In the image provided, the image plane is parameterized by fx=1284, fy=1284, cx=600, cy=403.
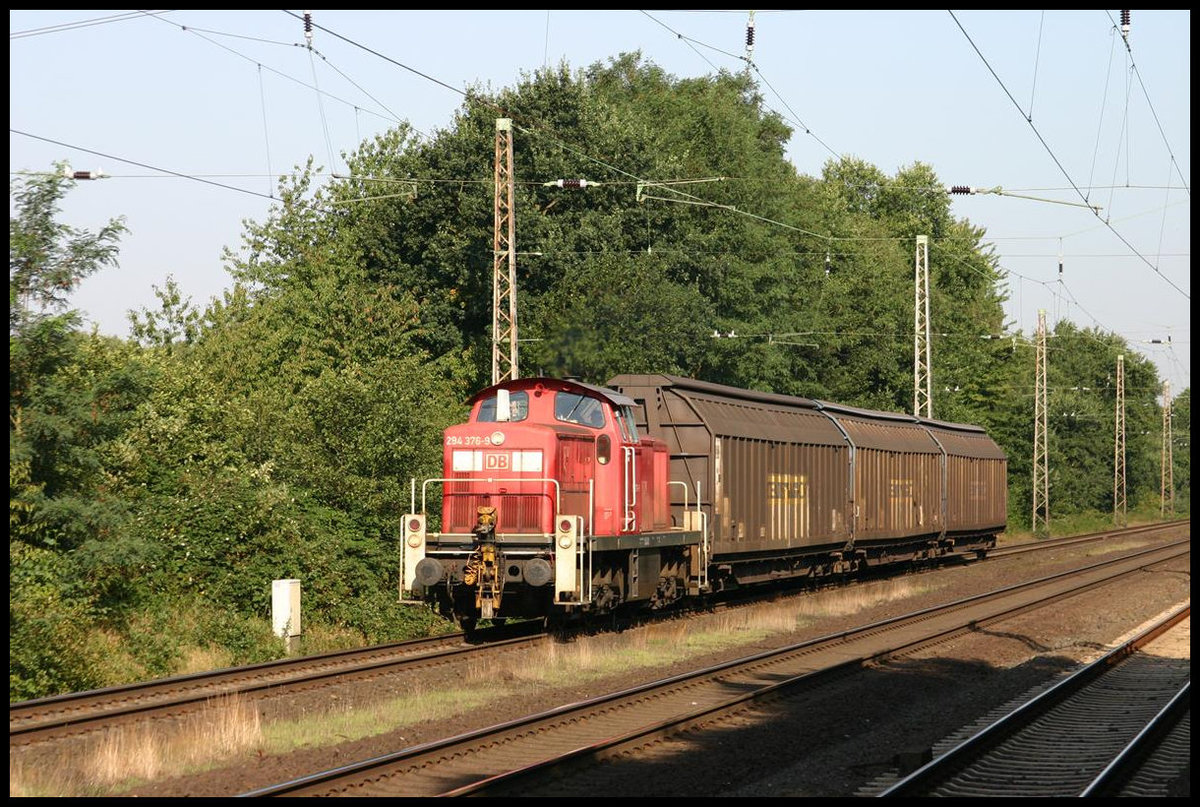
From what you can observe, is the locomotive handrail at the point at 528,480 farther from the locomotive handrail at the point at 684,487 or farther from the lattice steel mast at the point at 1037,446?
the lattice steel mast at the point at 1037,446

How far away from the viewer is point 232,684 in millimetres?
16234

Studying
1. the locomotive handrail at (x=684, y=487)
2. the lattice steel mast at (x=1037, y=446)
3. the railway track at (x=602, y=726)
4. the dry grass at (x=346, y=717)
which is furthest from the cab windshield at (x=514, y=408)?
the lattice steel mast at (x=1037, y=446)

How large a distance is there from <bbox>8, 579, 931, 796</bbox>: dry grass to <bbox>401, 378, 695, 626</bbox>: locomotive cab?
1005mm

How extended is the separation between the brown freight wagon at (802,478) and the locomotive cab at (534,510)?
8.71 feet

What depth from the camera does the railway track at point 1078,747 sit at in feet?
35.6

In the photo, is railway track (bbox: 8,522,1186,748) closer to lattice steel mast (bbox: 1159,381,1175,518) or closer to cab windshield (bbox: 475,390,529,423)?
cab windshield (bbox: 475,390,529,423)

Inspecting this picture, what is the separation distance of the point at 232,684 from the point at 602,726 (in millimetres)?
5390

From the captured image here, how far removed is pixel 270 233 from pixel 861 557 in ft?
113

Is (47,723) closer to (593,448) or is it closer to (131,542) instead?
(131,542)

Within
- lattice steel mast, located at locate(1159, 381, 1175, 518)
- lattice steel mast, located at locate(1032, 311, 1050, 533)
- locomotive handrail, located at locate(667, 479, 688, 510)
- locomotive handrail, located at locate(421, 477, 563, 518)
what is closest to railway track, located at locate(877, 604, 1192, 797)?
locomotive handrail, located at locate(421, 477, 563, 518)

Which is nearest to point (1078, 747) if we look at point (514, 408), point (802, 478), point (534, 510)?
point (534, 510)

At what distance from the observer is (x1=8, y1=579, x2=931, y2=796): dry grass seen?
11.2 m

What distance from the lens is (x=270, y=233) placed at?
57.0 meters

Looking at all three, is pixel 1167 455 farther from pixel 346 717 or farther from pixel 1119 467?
pixel 346 717
